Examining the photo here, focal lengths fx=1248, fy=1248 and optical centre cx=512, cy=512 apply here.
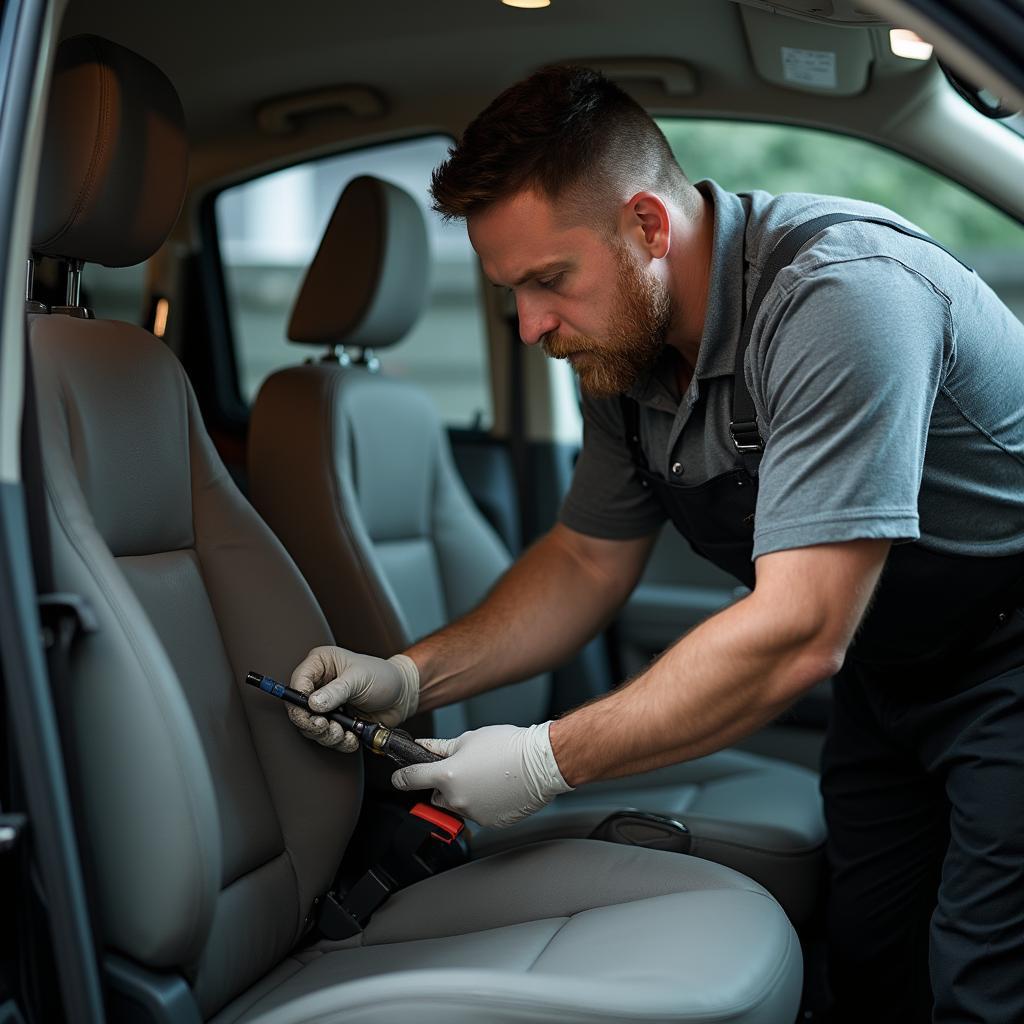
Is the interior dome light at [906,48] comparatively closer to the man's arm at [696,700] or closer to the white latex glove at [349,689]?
the man's arm at [696,700]

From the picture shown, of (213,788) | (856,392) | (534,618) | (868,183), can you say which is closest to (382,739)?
(213,788)

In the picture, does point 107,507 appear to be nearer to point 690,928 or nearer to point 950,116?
point 690,928

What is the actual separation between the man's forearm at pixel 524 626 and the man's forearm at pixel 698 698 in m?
0.37

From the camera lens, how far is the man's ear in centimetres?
153

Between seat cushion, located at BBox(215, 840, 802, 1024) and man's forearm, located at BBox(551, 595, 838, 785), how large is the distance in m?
0.17

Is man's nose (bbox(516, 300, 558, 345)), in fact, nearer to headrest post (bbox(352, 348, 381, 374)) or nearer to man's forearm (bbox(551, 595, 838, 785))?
man's forearm (bbox(551, 595, 838, 785))

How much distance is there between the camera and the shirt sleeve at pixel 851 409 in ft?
4.07

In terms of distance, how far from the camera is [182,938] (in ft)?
4.00

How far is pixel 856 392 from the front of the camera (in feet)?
4.07

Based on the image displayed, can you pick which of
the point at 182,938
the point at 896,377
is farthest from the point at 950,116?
the point at 182,938

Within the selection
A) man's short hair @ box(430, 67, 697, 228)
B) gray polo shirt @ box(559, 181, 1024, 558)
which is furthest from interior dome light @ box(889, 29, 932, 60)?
man's short hair @ box(430, 67, 697, 228)

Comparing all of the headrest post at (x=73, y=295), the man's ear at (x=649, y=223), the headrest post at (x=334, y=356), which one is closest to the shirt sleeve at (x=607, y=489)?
the man's ear at (x=649, y=223)

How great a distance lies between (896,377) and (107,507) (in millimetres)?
861

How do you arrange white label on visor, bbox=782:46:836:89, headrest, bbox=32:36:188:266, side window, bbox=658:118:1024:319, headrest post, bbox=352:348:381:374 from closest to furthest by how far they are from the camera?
headrest, bbox=32:36:188:266
white label on visor, bbox=782:46:836:89
headrest post, bbox=352:348:381:374
side window, bbox=658:118:1024:319
